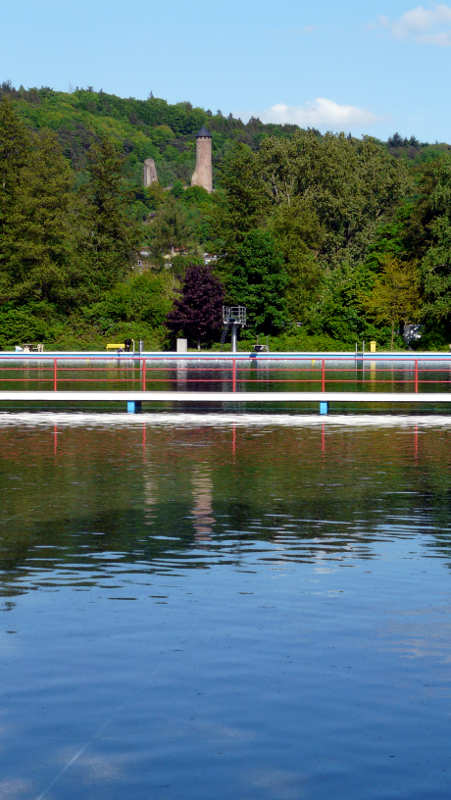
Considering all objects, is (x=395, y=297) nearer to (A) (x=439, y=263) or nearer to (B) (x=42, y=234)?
(A) (x=439, y=263)

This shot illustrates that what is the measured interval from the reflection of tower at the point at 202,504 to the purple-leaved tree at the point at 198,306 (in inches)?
3135

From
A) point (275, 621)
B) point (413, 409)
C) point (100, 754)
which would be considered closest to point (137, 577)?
point (275, 621)

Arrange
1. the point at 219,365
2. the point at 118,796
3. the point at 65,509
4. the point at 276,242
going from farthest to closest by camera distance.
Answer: the point at 276,242 → the point at 219,365 → the point at 65,509 → the point at 118,796

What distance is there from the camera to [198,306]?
103375 mm

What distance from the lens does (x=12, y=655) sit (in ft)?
29.3

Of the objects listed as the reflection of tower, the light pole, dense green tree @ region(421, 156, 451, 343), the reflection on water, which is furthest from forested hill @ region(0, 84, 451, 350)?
the reflection on water

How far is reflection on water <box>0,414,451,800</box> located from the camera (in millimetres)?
6667

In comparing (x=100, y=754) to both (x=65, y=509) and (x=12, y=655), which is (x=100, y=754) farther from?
(x=65, y=509)

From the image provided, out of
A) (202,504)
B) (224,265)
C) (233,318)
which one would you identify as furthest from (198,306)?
(202,504)

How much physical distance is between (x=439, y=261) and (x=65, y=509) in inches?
3162

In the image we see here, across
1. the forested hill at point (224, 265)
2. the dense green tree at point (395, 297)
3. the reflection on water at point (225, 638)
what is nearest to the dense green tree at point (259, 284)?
the forested hill at point (224, 265)

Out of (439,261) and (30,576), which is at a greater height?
(439,261)

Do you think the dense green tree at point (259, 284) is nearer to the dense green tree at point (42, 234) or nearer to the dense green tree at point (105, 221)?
the dense green tree at point (105, 221)

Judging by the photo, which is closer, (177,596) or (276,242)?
(177,596)
